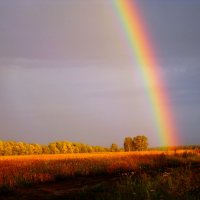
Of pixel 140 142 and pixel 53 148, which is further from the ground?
pixel 140 142

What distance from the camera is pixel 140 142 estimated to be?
119 metres

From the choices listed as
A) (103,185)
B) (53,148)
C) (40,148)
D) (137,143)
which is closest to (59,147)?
(53,148)

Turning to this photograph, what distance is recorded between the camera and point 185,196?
457 inches

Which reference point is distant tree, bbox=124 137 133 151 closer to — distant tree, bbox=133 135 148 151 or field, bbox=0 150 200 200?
distant tree, bbox=133 135 148 151

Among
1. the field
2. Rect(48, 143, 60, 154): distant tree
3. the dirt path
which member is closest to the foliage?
Rect(48, 143, 60, 154): distant tree

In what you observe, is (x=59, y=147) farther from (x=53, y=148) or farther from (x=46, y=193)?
(x=46, y=193)

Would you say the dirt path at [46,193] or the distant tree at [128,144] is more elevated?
the distant tree at [128,144]

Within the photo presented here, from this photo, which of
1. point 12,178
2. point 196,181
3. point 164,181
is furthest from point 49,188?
point 196,181

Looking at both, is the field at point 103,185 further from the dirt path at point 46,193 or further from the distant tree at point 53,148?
the distant tree at point 53,148

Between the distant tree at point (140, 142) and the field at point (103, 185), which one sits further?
the distant tree at point (140, 142)

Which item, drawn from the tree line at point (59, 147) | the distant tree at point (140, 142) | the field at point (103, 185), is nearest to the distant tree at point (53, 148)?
the tree line at point (59, 147)

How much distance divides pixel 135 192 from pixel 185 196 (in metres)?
2.07

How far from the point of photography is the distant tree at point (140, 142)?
11811 centimetres

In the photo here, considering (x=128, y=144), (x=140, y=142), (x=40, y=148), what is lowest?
(x=40, y=148)
